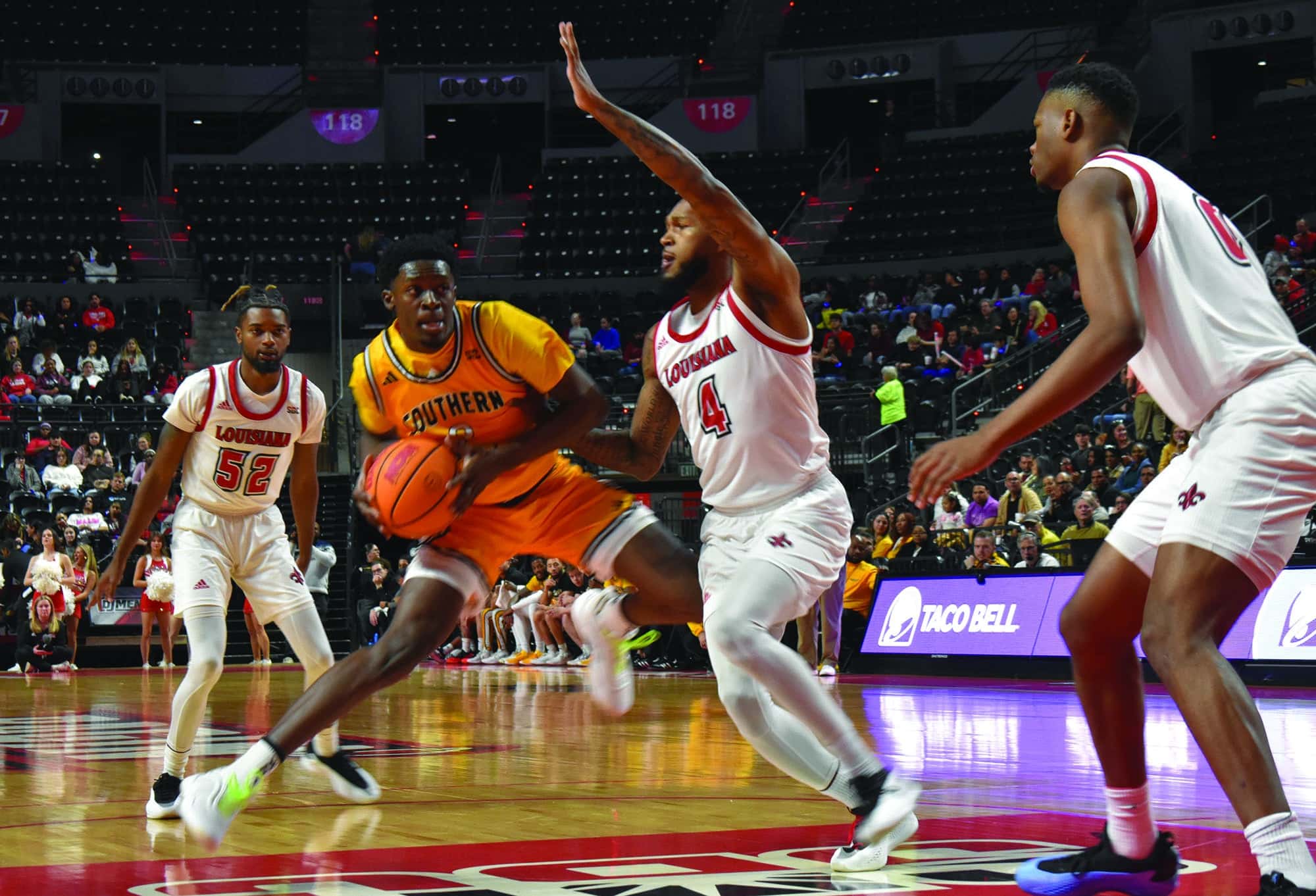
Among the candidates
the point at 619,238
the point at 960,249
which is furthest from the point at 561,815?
the point at 619,238

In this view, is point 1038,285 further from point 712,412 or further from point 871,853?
point 871,853

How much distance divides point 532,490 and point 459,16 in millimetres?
28278

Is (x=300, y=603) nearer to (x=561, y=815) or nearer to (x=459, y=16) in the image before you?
(x=561, y=815)

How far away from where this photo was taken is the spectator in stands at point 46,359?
70.9ft

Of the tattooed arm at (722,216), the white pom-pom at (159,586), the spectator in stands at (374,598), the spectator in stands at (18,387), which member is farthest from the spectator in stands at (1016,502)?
the spectator in stands at (18,387)

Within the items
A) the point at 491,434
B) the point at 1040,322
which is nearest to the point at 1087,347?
the point at 491,434

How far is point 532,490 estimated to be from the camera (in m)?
4.80

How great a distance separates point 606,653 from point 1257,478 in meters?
2.48

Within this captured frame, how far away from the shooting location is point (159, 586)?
54.3 ft

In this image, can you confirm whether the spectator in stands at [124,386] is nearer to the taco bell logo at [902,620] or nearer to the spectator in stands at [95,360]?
the spectator in stands at [95,360]

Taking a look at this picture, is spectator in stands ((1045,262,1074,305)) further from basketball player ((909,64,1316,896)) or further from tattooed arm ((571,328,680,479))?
basketball player ((909,64,1316,896))

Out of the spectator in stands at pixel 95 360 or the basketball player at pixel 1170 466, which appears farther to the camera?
the spectator in stands at pixel 95 360

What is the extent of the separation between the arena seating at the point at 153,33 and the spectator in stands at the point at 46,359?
387 inches

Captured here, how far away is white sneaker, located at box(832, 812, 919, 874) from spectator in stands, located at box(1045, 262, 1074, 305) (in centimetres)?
1675
